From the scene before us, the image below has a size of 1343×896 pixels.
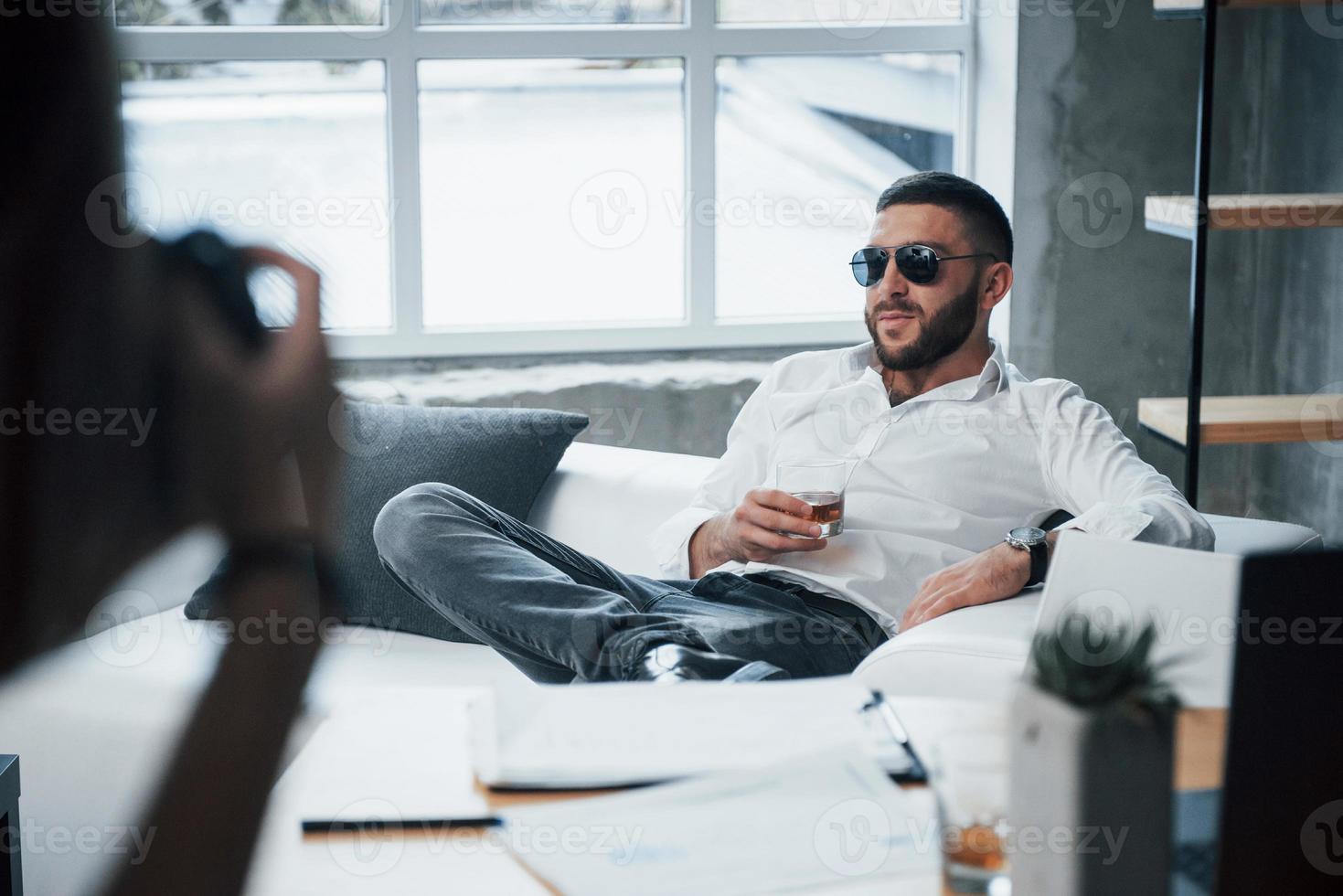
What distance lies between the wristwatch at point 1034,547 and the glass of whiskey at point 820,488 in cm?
26

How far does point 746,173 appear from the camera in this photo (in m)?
3.22

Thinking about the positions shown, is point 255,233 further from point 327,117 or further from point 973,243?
point 327,117

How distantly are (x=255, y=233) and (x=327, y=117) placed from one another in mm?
2955

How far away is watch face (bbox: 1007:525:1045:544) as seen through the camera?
5.50ft

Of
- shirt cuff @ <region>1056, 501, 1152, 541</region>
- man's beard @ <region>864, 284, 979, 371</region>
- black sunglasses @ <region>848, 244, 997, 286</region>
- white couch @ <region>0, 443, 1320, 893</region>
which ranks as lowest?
white couch @ <region>0, 443, 1320, 893</region>

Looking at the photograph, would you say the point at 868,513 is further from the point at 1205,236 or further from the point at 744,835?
the point at 744,835

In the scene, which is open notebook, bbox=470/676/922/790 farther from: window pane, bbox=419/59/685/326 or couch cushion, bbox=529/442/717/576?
window pane, bbox=419/59/685/326

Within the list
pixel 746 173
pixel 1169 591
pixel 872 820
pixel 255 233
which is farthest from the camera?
pixel 746 173

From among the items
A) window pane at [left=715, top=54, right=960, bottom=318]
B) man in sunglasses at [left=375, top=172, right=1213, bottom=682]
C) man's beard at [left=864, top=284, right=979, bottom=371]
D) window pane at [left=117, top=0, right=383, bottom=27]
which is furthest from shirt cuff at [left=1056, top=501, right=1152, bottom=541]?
window pane at [left=117, top=0, right=383, bottom=27]

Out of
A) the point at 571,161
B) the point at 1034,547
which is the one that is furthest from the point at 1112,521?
the point at 571,161

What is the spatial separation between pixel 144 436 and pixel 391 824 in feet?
2.26

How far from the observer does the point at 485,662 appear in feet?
6.45

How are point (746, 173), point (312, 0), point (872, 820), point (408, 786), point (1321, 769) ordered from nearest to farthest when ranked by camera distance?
point (1321, 769) < point (872, 820) < point (408, 786) < point (312, 0) < point (746, 173)

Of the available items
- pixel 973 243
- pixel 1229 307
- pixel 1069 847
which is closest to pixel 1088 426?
pixel 973 243
